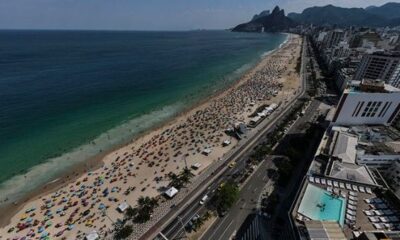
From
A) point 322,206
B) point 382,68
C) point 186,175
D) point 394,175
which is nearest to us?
point 322,206

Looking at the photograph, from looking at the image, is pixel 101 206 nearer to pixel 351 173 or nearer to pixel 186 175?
pixel 186 175

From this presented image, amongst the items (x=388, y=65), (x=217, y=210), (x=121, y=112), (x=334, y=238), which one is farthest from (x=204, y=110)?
(x=388, y=65)

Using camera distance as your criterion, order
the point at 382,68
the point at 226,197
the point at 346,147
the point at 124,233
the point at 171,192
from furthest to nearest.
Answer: the point at 382,68 → the point at 171,192 → the point at 346,147 → the point at 226,197 → the point at 124,233

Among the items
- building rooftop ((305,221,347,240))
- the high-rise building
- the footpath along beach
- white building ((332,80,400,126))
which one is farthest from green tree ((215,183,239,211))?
the high-rise building

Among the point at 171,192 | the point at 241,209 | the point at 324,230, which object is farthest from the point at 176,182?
the point at 324,230

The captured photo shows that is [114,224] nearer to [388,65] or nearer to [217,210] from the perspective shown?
[217,210]

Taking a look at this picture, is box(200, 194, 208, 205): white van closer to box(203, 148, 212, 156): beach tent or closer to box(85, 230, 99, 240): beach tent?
box(203, 148, 212, 156): beach tent

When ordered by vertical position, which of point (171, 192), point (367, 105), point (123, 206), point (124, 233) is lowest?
point (123, 206)

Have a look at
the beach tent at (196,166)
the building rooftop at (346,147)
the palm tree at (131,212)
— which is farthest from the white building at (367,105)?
the palm tree at (131,212)
